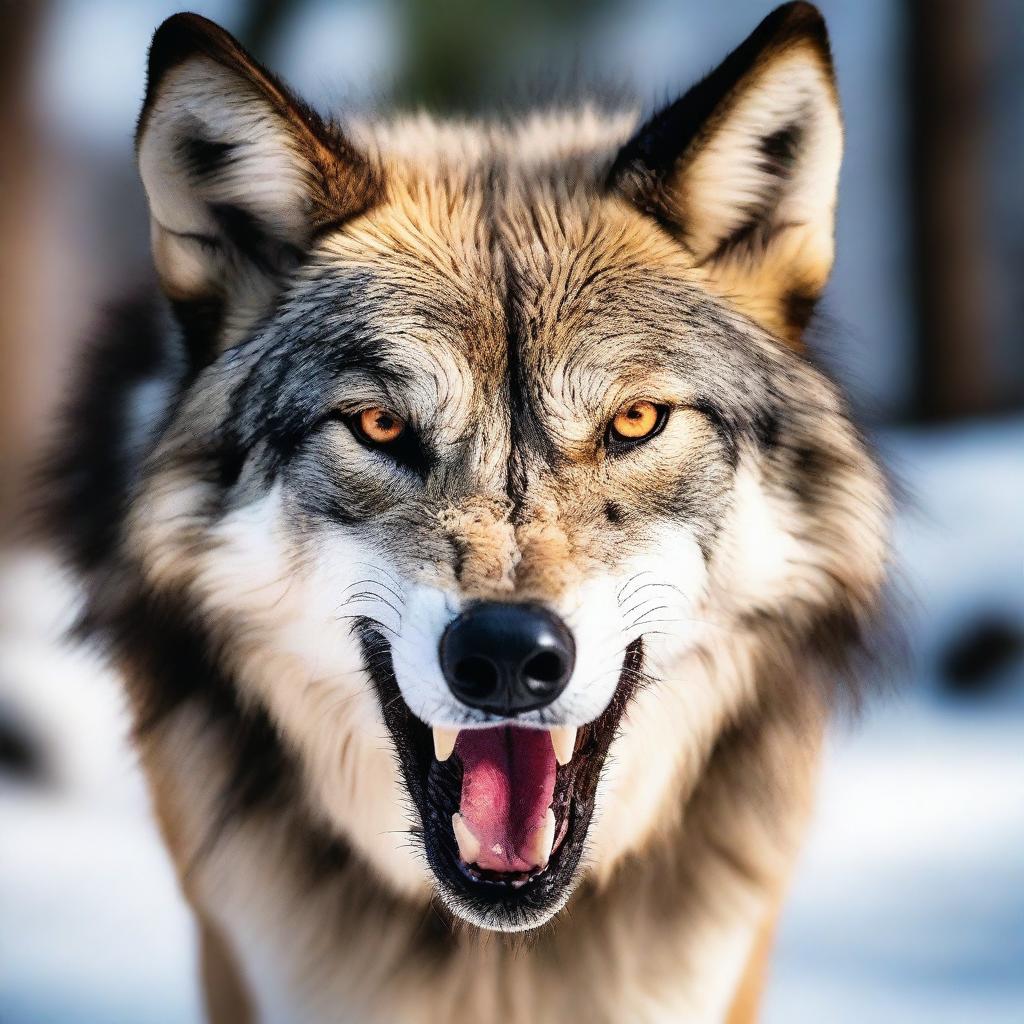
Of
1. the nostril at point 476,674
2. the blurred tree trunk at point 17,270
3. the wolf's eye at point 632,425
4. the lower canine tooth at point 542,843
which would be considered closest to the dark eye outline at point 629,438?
the wolf's eye at point 632,425

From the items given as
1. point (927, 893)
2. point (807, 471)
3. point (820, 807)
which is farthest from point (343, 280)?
point (927, 893)

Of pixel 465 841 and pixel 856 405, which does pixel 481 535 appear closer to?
pixel 465 841

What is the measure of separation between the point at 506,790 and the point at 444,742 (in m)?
0.10

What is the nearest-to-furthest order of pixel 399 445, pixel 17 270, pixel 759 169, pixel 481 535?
1. pixel 481 535
2. pixel 399 445
3. pixel 759 169
4. pixel 17 270

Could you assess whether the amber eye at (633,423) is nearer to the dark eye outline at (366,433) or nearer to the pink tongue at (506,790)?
the dark eye outline at (366,433)

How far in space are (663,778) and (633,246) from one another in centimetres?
81

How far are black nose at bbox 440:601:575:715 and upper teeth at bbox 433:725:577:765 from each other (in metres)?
0.16

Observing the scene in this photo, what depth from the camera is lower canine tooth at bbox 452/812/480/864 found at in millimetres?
1363

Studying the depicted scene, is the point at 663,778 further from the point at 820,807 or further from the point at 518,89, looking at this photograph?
the point at 518,89

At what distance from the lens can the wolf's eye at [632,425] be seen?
1376 millimetres

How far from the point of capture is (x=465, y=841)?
1365 mm

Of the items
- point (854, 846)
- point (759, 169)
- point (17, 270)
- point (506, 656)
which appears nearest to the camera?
point (506, 656)

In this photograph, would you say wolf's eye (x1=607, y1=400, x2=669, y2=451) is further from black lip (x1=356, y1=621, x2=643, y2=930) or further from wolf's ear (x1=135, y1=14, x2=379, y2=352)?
wolf's ear (x1=135, y1=14, x2=379, y2=352)

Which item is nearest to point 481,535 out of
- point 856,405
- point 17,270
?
point 856,405
